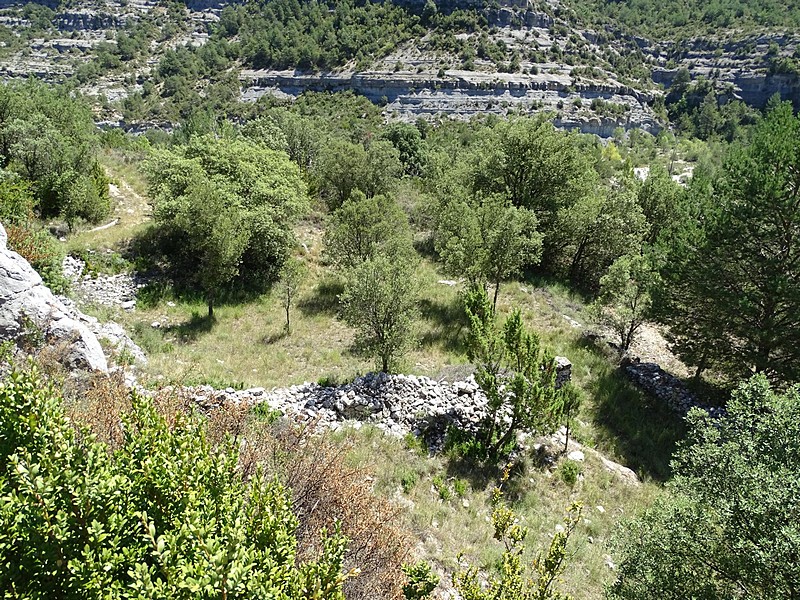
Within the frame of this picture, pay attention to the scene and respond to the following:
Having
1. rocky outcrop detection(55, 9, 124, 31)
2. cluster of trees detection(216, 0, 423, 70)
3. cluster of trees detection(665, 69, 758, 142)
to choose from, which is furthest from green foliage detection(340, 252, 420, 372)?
rocky outcrop detection(55, 9, 124, 31)

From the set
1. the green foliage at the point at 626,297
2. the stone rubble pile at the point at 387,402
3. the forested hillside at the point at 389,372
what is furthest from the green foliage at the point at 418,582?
the green foliage at the point at 626,297

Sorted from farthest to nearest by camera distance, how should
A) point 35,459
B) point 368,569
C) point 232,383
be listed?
point 232,383 → point 368,569 → point 35,459

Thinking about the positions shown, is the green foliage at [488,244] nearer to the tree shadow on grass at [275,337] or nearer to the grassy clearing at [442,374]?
the grassy clearing at [442,374]

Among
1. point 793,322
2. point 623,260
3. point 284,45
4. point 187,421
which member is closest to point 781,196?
point 793,322

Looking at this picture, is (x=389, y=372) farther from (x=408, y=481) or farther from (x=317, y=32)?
(x=317, y=32)

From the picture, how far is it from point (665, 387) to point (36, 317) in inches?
793

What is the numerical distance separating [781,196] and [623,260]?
18.6 feet

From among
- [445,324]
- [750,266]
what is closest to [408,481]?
[445,324]

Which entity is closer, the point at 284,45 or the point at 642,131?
the point at 642,131

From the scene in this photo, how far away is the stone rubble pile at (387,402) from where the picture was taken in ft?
39.5

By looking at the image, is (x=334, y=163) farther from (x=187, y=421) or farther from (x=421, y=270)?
(x=187, y=421)

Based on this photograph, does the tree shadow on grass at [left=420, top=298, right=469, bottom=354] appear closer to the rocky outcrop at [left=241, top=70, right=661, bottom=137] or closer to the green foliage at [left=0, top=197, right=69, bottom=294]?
the green foliage at [left=0, top=197, right=69, bottom=294]

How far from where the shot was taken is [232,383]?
13.2 m

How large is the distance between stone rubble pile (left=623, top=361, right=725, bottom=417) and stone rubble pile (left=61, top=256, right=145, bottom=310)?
2092 cm
